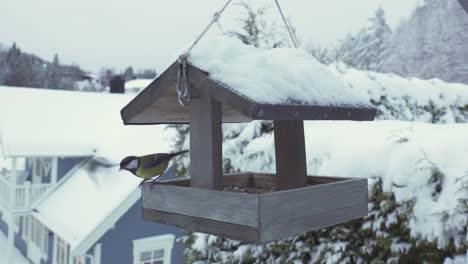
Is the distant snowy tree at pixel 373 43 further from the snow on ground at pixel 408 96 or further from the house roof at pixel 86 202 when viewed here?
the snow on ground at pixel 408 96

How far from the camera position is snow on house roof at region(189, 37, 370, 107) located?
1.33m

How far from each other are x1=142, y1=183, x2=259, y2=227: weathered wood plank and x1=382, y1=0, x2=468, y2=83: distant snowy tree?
550 inches

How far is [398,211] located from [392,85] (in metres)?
2.30

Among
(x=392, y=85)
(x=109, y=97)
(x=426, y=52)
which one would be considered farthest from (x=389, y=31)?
(x=392, y=85)

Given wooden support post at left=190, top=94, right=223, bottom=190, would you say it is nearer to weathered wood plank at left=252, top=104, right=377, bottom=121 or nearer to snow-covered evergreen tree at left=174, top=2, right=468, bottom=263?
weathered wood plank at left=252, top=104, right=377, bottom=121

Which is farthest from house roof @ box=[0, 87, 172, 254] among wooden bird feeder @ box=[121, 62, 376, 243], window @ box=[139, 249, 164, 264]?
wooden bird feeder @ box=[121, 62, 376, 243]

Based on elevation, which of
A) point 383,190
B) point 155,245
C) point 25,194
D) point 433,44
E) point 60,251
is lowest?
point 60,251

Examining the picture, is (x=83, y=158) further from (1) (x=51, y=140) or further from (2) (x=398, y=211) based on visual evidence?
(2) (x=398, y=211)

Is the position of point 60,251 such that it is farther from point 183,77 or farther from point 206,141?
point 183,77

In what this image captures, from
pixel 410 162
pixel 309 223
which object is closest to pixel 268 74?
pixel 309 223

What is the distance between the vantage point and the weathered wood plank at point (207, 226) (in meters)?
1.31

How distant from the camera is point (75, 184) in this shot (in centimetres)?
907

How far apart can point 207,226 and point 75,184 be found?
8252mm

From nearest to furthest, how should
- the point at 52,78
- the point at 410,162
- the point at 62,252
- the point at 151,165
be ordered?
the point at 151,165
the point at 410,162
the point at 62,252
the point at 52,78
